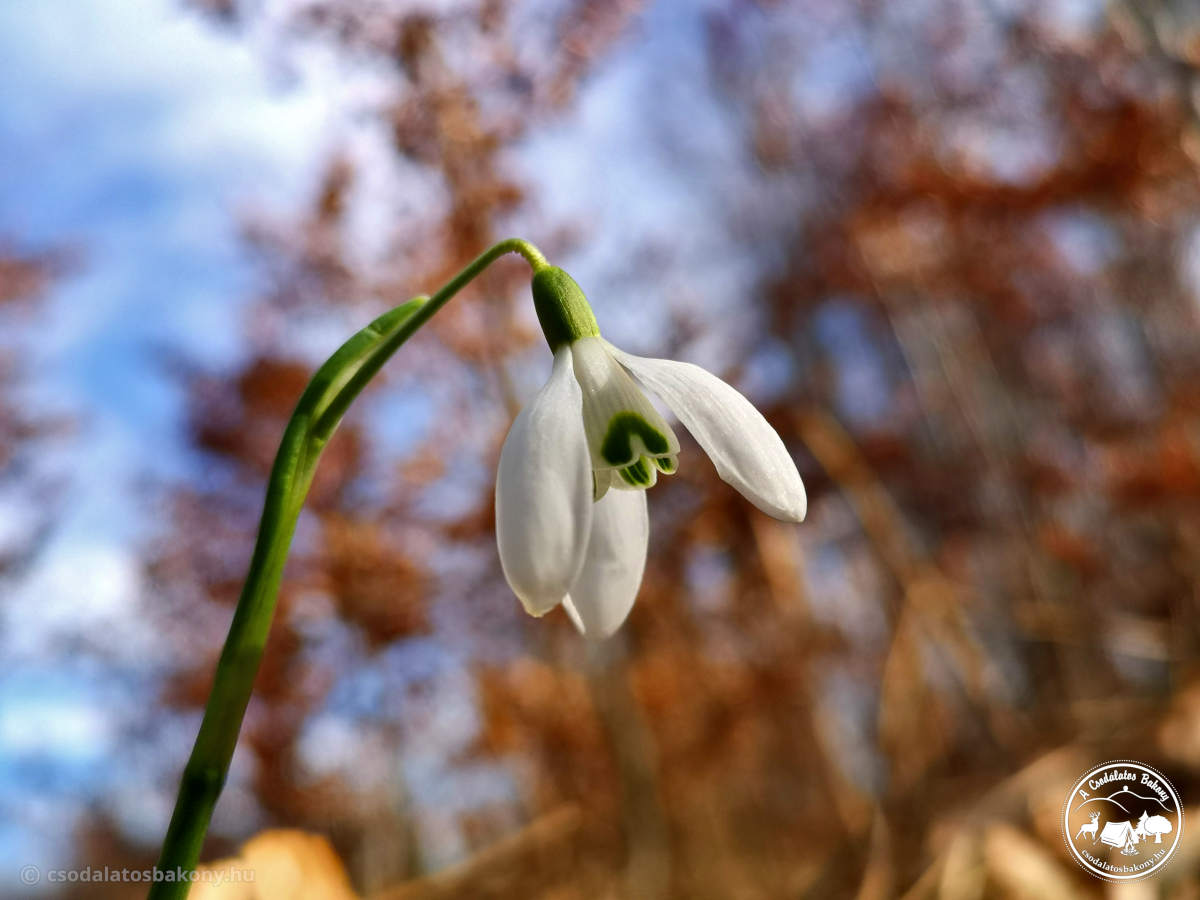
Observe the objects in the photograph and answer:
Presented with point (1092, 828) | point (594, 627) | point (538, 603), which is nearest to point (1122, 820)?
point (1092, 828)

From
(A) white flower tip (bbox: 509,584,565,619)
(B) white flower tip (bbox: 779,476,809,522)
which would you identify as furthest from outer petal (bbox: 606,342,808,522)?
(A) white flower tip (bbox: 509,584,565,619)

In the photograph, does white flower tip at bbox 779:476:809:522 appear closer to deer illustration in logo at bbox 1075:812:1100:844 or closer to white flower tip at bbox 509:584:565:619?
white flower tip at bbox 509:584:565:619

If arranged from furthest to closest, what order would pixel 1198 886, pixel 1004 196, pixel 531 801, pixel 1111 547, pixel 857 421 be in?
pixel 857 421
pixel 1111 547
pixel 531 801
pixel 1004 196
pixel 1198 886

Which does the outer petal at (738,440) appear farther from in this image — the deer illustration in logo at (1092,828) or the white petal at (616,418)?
the deer illustration in logo at (1092,828)

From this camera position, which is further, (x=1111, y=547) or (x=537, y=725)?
(x=1111, y=547)

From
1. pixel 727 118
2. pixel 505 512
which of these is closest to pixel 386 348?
pixel 505 512

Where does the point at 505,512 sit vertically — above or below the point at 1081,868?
above

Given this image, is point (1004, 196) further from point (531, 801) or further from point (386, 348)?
point (386, 348)

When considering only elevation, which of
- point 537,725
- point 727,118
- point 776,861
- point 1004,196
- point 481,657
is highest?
point 727,118
